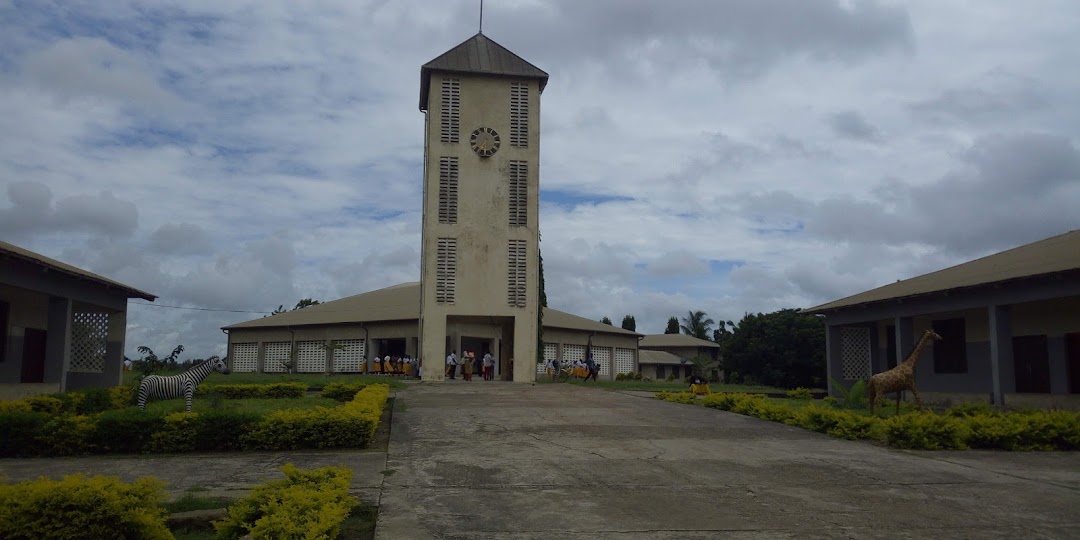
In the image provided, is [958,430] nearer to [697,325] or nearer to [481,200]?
[481,200]

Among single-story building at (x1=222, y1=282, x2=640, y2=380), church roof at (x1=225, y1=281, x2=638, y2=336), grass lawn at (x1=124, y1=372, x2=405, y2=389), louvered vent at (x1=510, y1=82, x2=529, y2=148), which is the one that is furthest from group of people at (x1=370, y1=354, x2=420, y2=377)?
louvered vent at (x1=510, y1=82, x2=529, y2=148)

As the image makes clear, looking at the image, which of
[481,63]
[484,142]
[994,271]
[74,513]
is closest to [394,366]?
[484,142]

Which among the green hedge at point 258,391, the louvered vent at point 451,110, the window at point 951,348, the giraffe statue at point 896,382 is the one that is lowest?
the green hedge at point 258,391

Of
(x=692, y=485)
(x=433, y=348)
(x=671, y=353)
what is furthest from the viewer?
(x=671, y=353)

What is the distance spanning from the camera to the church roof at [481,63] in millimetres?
27422

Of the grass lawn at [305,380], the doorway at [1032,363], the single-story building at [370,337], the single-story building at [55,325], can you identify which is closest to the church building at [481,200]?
the grass lawn at [305,380]

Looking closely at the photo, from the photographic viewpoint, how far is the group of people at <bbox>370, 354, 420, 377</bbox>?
32.3 meters

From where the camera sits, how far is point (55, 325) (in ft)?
64.6

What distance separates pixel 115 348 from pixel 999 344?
23195mm

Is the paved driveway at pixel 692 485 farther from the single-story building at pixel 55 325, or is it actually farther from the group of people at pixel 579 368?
the group of people at pixel 579 368

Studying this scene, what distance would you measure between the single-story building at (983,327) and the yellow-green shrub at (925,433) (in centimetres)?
560

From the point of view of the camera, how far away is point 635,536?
645 cm

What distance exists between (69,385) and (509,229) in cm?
1369

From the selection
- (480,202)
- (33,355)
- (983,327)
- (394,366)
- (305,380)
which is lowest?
(305,380)
